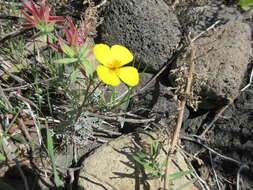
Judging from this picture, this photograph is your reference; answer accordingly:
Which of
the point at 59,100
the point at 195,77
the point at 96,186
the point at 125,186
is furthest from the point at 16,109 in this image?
the point at 195,77

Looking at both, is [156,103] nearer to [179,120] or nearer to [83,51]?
[179,120]

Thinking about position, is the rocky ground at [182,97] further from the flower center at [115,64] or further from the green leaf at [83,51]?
the green leaf at [83,51]

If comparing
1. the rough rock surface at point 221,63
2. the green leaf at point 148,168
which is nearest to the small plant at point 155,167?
the green leaf at point 148,168

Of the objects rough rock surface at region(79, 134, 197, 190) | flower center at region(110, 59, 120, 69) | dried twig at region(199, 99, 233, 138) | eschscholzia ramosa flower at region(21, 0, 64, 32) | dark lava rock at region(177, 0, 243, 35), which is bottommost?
rough rock surface at region(79, 134, 197, 190)

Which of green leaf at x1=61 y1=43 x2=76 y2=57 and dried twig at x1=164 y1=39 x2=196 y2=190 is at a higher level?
green leaf at x1=61 y1=43 x2=76 y2=57

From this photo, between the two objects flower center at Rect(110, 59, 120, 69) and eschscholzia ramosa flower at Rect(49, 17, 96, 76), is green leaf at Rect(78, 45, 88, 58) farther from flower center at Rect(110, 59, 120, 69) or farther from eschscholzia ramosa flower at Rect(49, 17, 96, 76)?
flower center at Rect(110, 59, 120, 69)

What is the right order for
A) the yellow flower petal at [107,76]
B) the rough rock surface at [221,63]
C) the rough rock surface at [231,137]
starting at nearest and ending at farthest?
the yellow flower petal at [107,76] → the rough rock surface at [231,137] → the rough rock surface at [221,63]

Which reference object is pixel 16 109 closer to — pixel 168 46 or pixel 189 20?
pixel 168 46

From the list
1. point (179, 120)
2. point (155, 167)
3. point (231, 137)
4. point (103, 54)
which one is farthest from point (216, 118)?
point (103, 54)

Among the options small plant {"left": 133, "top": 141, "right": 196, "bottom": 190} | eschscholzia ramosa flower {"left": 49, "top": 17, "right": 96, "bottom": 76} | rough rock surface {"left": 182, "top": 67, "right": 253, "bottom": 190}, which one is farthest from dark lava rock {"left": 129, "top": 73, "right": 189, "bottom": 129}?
eschscholzia ramosa flower {"left": 49, "top": 17, "right": 96, "bottom": 76}
